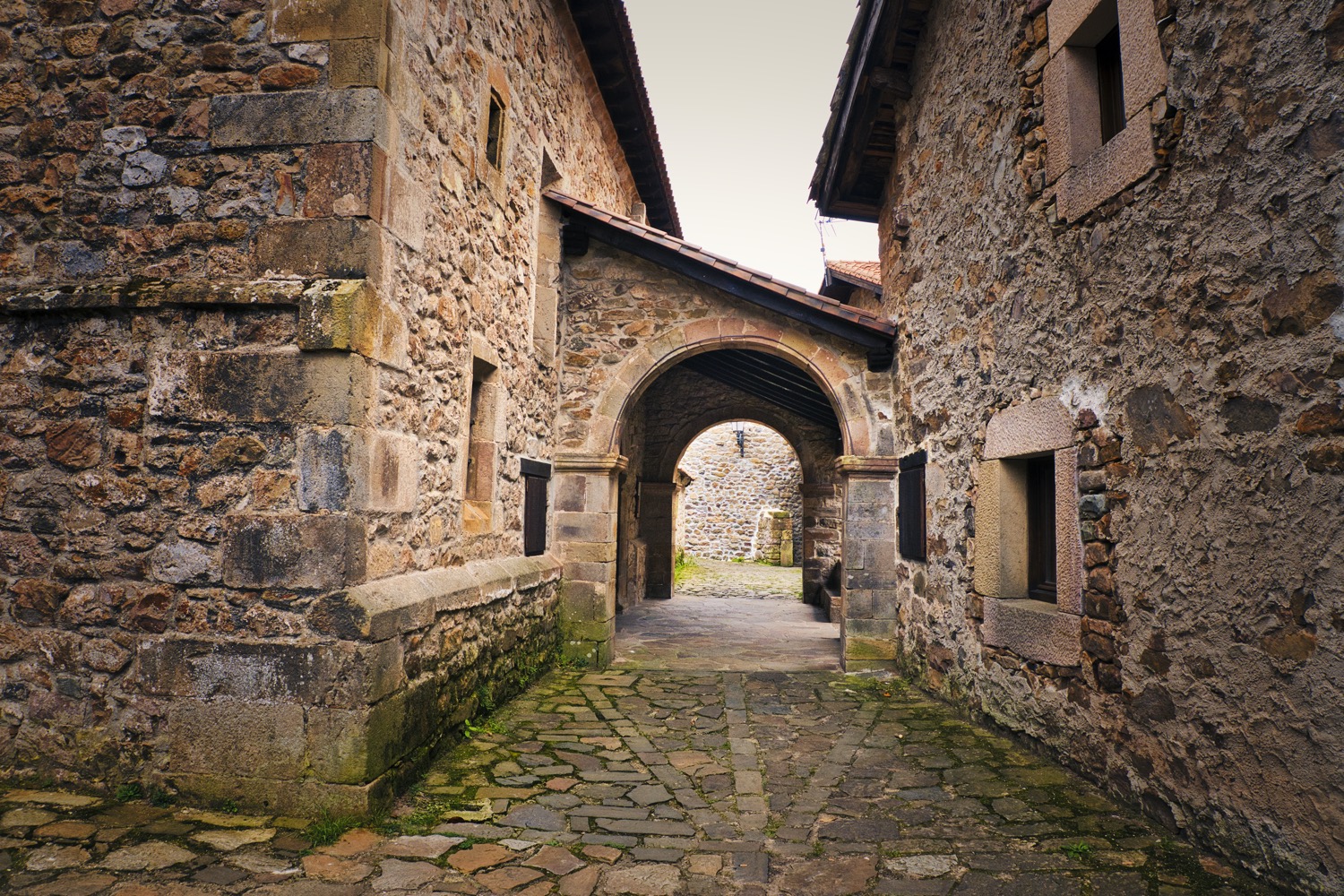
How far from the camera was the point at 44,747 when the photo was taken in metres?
3.32

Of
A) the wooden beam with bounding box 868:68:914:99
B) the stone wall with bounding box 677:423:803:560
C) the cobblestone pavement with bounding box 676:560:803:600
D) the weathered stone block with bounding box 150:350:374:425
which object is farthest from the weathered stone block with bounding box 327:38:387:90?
the stone wall with bounding box 677:423:803:560

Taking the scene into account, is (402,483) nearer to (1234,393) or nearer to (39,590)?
(39,590)

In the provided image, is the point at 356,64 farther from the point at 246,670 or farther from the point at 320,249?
the point at 246,670

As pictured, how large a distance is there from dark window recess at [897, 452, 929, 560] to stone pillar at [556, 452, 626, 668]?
7.27ft

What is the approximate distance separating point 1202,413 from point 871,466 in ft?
11.8

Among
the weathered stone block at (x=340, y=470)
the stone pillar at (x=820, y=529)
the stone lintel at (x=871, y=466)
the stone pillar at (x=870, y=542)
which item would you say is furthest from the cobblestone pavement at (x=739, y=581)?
the weathered stone block at (x=340, y=470)

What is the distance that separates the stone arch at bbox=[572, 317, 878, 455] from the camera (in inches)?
254

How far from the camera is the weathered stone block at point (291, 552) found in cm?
314

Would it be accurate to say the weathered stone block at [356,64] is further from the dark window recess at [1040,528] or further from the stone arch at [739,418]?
the stone arch at [739,418]

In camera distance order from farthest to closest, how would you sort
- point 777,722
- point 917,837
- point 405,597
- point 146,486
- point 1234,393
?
point 777,722 < point 405,597 < point 146,486 < point 917,837 < point 1234,393

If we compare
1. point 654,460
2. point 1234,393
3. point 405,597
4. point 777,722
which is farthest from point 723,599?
point 1234,393

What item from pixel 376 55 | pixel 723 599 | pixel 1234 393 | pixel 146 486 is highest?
pixel 376 55

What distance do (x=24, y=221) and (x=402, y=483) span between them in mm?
1934

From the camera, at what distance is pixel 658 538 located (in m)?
11.8
